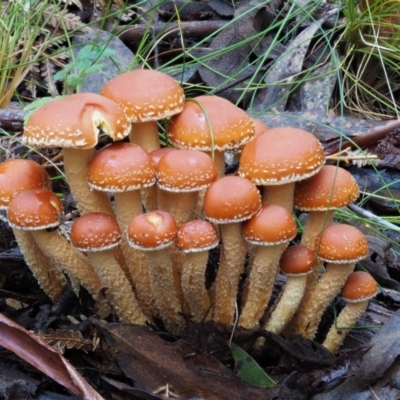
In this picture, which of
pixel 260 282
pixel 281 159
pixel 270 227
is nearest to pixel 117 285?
Result: pixel 260 282

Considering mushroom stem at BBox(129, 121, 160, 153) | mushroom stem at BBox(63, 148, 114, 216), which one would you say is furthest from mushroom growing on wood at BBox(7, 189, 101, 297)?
mushroom stem at BBox(129, 121, 160, 153)

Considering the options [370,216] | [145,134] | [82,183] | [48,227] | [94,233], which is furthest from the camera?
[370,216]

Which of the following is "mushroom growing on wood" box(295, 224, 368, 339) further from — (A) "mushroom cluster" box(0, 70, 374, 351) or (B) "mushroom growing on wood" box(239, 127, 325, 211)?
(B) "mushroom growing on wood" box(239, 127, 325, 211)

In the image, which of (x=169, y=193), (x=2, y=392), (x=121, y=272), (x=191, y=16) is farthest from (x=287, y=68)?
(x=2, y=392)

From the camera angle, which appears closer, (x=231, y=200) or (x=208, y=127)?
(x=231, y=200)

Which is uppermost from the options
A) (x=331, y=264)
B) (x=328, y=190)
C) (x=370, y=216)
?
(x=328, y=190)

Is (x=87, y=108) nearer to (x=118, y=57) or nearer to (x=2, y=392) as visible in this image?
(x=2, y=392)

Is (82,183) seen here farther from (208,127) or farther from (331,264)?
(331,264)

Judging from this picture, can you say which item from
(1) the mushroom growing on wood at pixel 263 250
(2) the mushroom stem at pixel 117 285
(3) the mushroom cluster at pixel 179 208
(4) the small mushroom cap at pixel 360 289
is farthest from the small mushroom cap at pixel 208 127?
(4) the small mushroom cap at pixel 360 289
